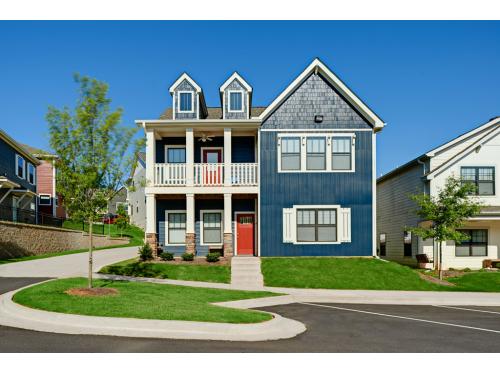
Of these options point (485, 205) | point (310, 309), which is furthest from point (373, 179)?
point (310, 309)

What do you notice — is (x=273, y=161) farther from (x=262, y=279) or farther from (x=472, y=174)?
(x=472, y=174)

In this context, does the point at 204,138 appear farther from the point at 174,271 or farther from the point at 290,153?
the point at 174,271

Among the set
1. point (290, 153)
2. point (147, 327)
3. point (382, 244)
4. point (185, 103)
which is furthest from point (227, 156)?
point (382, 244)

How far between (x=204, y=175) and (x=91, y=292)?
11024mm

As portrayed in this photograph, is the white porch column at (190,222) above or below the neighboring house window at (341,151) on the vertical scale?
below

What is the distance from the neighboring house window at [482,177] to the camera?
85.1 ft

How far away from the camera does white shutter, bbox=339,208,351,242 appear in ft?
78.1

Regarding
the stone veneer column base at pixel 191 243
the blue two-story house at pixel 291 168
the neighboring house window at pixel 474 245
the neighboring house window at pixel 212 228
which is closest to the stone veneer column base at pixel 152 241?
the blue two-story house at pixel 291 168

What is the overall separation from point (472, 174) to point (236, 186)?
46.4ft

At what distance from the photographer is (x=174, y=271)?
20906mm

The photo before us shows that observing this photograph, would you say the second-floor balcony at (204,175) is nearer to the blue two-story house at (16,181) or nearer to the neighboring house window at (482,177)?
the blue two-story house at (16,181)

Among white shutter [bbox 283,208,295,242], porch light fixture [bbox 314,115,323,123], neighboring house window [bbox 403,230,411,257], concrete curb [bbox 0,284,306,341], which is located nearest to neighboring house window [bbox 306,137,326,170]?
porch light fixture [bbox 314,115,323,123]

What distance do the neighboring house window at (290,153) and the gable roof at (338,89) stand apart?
6.19 feet

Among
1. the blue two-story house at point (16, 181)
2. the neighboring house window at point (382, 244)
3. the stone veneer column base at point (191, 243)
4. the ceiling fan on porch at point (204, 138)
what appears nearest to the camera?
the stone veneer column base at point (191, 243)
